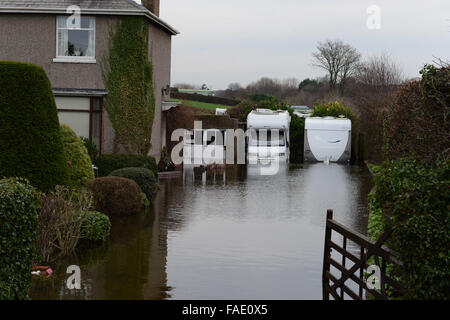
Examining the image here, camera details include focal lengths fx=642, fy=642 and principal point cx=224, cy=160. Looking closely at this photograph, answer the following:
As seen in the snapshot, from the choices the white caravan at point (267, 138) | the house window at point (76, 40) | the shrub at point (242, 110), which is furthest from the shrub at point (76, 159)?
the shrub at point (242, 110)

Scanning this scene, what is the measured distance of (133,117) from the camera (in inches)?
964

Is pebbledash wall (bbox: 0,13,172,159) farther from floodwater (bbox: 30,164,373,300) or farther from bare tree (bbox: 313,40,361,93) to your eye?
bare tree (bbox: 313,40,361,93)

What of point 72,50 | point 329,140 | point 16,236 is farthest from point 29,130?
point 329,140

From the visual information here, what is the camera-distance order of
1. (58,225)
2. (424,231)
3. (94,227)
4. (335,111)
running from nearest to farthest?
(424,231)
(58,225)
(94,227)
(335,111)

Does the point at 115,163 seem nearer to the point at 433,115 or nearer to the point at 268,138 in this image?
the point at 433,115

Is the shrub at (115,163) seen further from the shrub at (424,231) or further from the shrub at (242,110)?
the shrub at (242,110)

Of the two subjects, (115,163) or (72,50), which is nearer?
(115,163)

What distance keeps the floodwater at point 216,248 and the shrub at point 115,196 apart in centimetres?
60

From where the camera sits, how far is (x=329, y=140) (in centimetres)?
3566

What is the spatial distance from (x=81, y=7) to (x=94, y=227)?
45.7ft

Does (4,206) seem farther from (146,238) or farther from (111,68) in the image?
(111,68)

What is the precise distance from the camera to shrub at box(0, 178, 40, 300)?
688 centimetres

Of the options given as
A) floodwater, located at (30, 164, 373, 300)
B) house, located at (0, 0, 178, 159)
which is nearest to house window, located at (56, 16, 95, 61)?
house, located at (0, 0, 178, 159)
